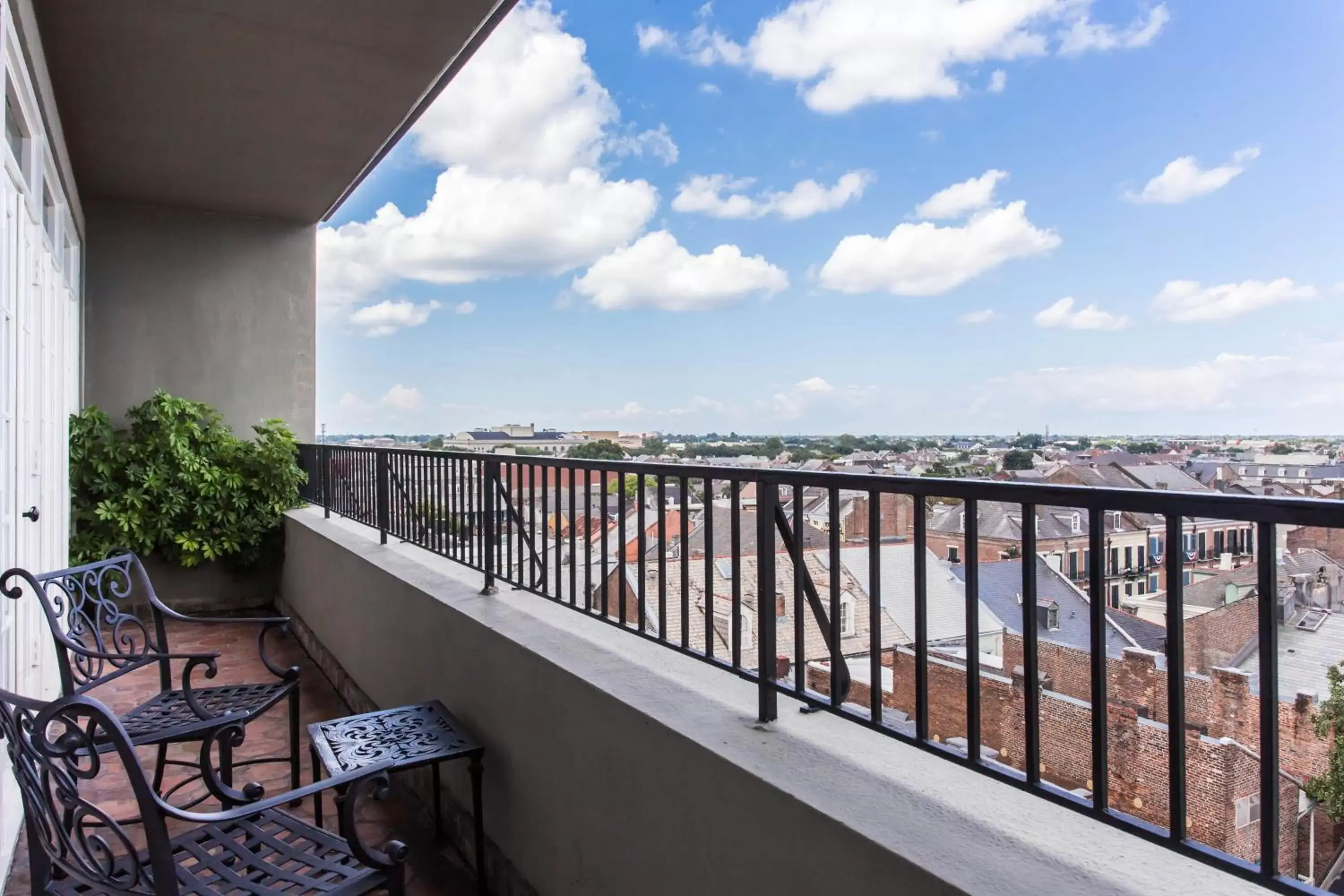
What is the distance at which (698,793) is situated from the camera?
4.62 ft

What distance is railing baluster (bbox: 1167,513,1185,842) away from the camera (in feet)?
2.91

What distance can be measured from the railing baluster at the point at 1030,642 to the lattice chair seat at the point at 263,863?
1.16m

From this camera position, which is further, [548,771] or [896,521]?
[548,771]

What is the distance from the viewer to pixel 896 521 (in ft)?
4.19

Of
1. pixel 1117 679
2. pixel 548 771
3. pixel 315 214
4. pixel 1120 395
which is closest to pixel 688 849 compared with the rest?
pixel 548 771

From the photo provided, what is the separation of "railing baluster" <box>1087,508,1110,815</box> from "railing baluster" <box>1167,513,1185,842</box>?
0.07 metres

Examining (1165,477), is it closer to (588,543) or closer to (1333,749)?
(1333,749)

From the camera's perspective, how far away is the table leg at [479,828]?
215cm

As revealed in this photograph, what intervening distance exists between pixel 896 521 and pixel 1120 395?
14.5 feet

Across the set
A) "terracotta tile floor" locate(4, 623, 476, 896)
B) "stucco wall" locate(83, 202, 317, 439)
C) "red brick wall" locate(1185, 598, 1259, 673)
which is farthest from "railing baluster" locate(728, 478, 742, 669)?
"stucco wall" locate(83, 202, 317, 439)

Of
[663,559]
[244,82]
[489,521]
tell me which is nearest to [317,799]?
[489,521]

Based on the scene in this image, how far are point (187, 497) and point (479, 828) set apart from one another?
4.65 meters

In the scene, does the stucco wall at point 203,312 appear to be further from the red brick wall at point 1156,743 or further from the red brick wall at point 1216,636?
the red brick wall at point 1216,636

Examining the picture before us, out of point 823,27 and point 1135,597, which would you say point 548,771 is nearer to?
point 1135,597
